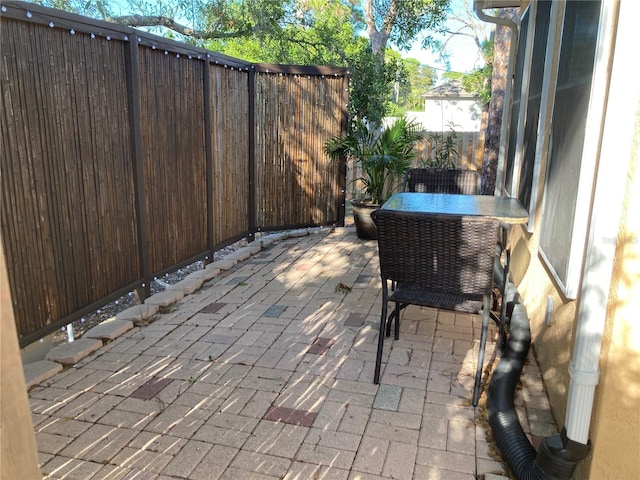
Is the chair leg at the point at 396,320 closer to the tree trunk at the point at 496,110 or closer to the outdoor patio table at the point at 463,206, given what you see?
the outdoor patio table at the point at 463,206

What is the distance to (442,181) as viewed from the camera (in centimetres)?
481

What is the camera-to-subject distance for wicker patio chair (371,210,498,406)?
253 centimetres

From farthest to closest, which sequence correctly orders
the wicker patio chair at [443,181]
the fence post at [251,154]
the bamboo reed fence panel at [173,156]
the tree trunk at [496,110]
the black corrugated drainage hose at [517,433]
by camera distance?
the tree trunk at [496,110], the fence post at [251,154], the wicker patio chair at [443,181], the bamboo reed fence panel at [173,156], the black corrugated drainage hose at [517,433]

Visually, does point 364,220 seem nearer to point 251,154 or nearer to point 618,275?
point 251,154

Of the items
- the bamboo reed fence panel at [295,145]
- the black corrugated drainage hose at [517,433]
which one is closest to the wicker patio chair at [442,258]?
the black corrugated drainage hose at [517,433]

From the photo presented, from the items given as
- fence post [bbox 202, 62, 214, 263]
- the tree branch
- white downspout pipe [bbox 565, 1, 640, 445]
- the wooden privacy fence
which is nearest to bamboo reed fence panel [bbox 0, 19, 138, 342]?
the wooden privacy fence

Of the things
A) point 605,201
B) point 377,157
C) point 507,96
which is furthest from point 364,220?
point 605,201

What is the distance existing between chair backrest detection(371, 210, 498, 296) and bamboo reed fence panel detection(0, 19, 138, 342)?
201 centimetres

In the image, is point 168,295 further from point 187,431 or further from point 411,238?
point 411,238

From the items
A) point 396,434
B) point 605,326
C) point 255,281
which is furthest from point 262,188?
point 605,326

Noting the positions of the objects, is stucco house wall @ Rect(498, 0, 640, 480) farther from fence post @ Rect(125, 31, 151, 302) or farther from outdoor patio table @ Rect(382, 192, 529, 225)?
fence post @ Rect(125, 31, 151, 302)

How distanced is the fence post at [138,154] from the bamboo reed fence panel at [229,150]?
4.12ft

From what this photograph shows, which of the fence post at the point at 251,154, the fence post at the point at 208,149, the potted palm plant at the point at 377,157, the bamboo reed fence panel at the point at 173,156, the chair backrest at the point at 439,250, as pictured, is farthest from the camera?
the potted palm plant at the point at 377,157

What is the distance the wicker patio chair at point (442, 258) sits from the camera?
2.53 meters
